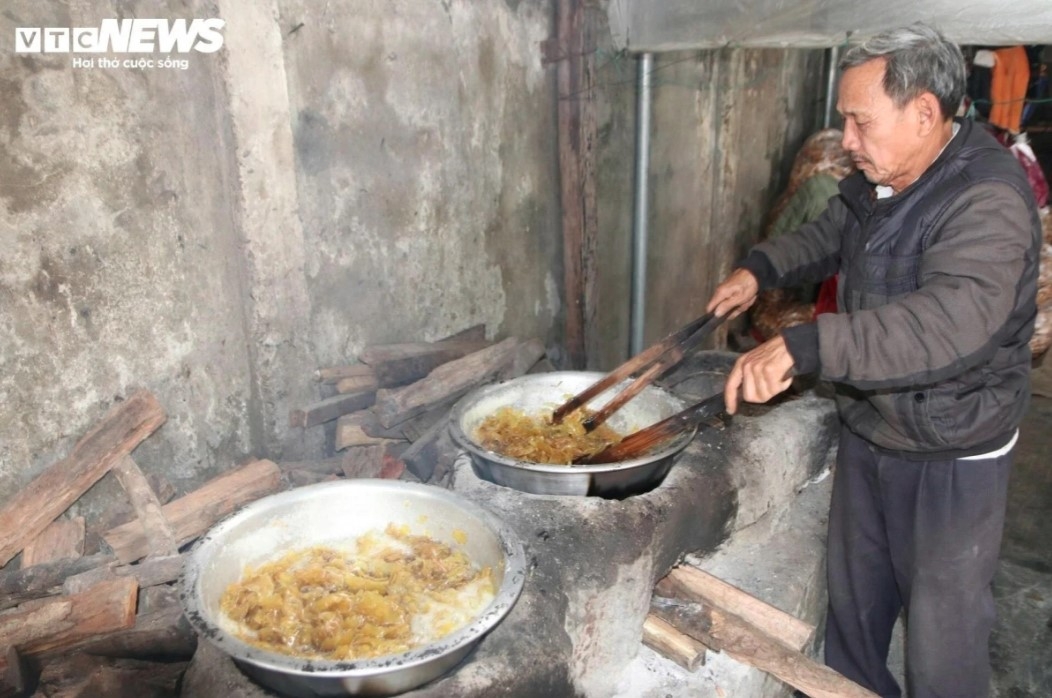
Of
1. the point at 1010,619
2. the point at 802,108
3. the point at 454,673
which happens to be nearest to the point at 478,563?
the point at 454,673

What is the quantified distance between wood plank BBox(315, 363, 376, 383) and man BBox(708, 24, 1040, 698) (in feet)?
7.30

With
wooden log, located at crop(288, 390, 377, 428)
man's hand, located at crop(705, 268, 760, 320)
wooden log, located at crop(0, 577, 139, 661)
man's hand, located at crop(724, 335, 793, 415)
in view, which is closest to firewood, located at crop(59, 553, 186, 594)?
wooden log, located at crop(0, 577, 139, 661)

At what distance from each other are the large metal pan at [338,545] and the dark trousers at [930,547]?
170 centimetres

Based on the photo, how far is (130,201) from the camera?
10.8ft

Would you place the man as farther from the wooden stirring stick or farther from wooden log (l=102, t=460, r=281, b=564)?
wooden log (l=102, t=460, r=281, b=564)

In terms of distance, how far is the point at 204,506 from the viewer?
3.49m

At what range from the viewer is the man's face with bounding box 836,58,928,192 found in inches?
102

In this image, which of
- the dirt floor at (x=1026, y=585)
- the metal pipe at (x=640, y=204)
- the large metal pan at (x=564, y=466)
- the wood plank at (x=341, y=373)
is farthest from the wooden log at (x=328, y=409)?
the dirt floor at (x=1026, y=585)

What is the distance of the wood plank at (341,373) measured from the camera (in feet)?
13.6

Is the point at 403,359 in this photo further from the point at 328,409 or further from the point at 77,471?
the point at 77,471

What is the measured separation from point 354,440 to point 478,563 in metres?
1.82

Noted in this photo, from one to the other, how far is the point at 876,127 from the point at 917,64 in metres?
0.23

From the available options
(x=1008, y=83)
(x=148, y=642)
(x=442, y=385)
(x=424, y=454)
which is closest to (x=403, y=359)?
(x=442, y=385)

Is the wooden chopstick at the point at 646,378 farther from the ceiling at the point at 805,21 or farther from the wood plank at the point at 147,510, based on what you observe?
the ceiling at the point at 805,21
